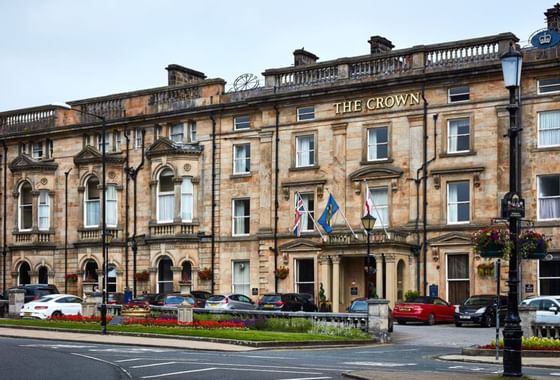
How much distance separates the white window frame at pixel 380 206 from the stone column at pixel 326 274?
3.09 meters

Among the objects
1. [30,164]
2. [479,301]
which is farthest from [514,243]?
[30,164]

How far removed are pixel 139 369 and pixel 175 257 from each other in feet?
120

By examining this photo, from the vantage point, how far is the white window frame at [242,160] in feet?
198

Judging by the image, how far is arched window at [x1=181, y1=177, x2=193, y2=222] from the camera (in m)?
61.9

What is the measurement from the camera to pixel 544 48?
164ft

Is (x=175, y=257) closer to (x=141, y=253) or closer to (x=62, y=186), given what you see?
(x=141, y=253)

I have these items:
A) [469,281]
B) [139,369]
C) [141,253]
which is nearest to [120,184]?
[141,253]

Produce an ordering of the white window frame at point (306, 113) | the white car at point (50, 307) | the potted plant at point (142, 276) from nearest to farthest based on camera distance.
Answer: the white car at point (50, 307)
the white window frame at point (306, 113)
the potted plant at point (142, 276)

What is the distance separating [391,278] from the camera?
51.9 m

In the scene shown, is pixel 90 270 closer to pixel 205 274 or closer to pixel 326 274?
pixel 205 274

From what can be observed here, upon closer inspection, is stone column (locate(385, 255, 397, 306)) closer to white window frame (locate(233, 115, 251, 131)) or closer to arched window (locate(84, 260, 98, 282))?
white window frame (locate(233, 115, 251, 131))

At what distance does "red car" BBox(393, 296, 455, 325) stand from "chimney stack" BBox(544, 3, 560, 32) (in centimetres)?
1477

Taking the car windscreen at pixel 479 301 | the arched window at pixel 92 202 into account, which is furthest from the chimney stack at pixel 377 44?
the arched window at pixel 92 202

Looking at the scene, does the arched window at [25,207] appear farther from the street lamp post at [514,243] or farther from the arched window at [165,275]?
the street lamp post at [514,243]
